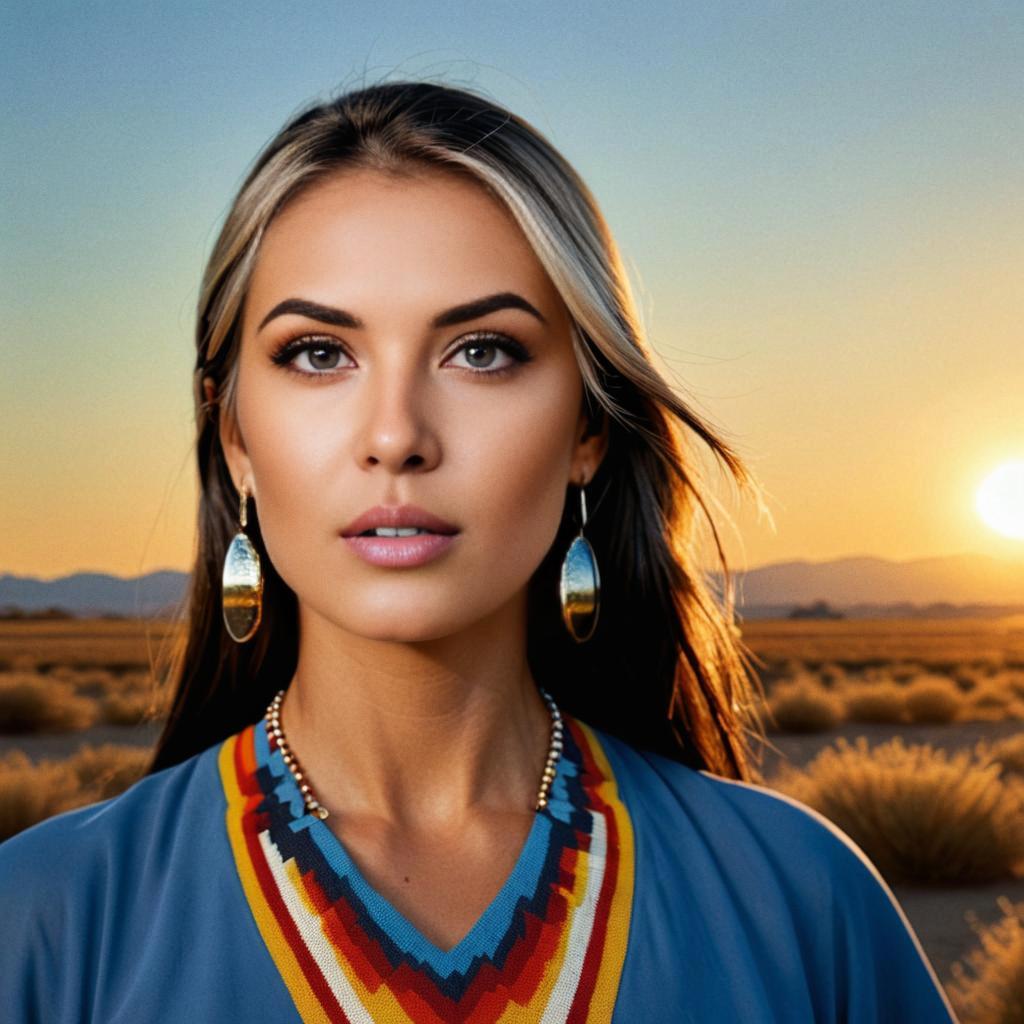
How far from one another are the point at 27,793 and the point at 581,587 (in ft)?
Result: 33.2

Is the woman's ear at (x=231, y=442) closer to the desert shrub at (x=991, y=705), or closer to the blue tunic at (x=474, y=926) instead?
the blue tunic at (x=474, y=926)

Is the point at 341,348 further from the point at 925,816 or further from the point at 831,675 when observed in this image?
the point at 831,675

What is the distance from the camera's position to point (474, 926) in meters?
2.48

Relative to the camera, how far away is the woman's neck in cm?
261

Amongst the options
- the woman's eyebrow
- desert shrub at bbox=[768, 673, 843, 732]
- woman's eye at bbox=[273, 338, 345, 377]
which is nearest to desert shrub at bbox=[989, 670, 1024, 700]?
desert shrub at bbox=[768, 673, 843, 732]

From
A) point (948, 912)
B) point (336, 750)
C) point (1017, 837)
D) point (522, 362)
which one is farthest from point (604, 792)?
point (1017, 837)

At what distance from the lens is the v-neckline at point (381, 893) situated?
7.98ft

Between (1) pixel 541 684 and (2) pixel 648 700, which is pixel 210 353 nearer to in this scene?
(1) pixel 541 684

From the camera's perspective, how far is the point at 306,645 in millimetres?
2703

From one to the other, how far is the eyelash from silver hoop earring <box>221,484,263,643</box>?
0.38 meters

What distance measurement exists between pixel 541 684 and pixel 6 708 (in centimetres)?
1691

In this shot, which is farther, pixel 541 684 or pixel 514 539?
pixel 541 684

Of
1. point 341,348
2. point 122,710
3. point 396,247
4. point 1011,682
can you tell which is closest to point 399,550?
point 341,348

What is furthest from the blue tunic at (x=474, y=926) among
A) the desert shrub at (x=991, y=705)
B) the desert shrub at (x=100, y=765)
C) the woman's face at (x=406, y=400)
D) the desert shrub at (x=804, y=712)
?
the desert shrub at (x=991, y=705)
